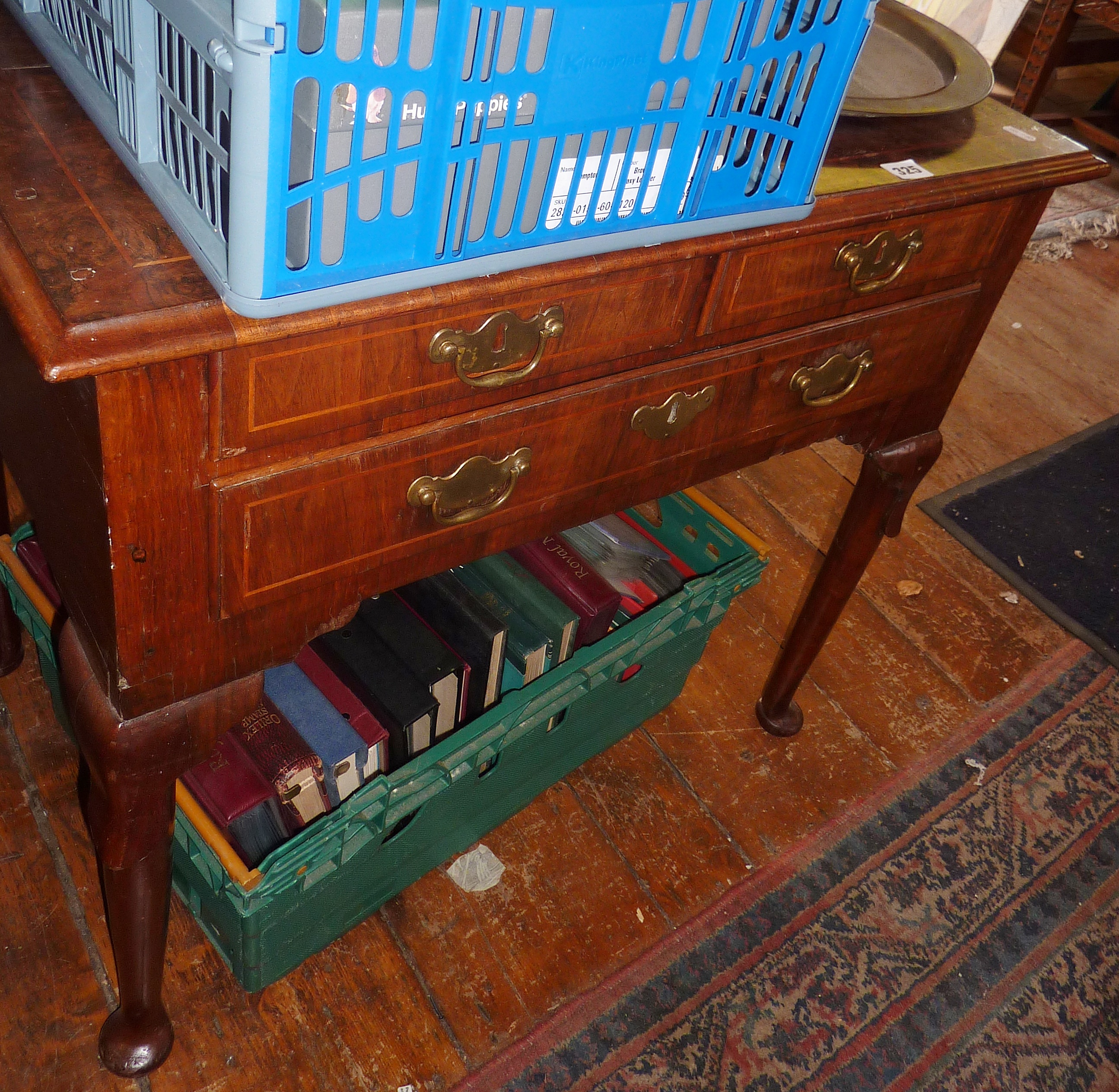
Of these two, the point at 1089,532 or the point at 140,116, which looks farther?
the point at 1089,532

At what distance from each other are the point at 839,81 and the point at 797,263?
161 mm

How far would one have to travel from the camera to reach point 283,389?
23.7 inches

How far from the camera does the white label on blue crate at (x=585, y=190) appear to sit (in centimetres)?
64

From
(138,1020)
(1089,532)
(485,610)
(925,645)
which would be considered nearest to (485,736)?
(485,610)

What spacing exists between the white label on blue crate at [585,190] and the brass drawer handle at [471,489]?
0.19 m

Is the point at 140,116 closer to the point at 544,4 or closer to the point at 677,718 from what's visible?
the point at 544,4

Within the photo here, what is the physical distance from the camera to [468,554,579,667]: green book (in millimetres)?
1188

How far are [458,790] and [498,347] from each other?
61 cm

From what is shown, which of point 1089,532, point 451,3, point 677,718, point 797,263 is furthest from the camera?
point 1089,532

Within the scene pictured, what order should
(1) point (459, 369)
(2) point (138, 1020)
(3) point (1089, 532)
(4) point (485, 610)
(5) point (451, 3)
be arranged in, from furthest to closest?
(3) point (1089, 532)
(4) point (485, 610)
(2) point (138, 1020)
(1) point (459, 369)
(5) point (451, 3)

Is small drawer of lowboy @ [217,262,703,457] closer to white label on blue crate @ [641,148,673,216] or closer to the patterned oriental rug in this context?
white label on blue crate @ [641,148,673,216]

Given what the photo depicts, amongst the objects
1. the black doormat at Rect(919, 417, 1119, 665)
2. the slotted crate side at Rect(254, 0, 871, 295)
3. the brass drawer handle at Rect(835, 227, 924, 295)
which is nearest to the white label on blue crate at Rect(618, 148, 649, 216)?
the slotted crate side at Rect(254, 0, 871, 295)

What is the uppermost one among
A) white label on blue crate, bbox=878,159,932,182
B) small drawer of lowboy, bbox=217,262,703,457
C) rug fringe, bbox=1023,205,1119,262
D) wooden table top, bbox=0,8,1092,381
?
white label on blue crate, bbox=878,159,932,182

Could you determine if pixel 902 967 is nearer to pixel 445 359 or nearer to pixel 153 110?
pixel 445 359
